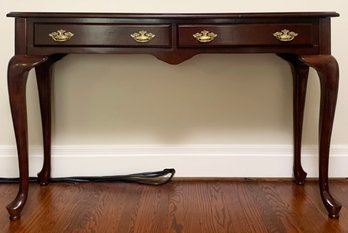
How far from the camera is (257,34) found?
1.39 m

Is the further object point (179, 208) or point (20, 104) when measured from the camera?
point (179, 208)

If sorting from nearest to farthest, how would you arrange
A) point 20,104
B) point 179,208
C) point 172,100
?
point 20,104 < point 179,208 < point 172,100

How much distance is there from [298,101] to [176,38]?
0.72m

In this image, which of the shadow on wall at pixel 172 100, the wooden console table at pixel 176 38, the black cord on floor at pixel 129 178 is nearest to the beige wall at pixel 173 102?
the shadow on wall at pixel 172 100

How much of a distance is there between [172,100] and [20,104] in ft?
2.46

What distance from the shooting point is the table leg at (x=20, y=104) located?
1334 millimetres

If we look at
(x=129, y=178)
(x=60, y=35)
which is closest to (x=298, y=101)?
(x=129, y=178)

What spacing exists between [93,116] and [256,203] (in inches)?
34.6

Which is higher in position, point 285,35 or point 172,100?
point 285,35

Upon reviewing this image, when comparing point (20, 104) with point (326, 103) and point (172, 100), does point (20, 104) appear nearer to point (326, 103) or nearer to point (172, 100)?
point (172, 100)

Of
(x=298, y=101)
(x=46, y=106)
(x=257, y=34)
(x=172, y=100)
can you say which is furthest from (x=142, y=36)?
Result: (x=298, y=101)

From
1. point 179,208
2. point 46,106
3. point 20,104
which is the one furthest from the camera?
point 46,106

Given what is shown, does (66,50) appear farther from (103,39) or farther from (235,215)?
(235,215)

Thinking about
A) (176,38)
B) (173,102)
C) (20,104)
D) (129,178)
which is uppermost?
(176,38)
